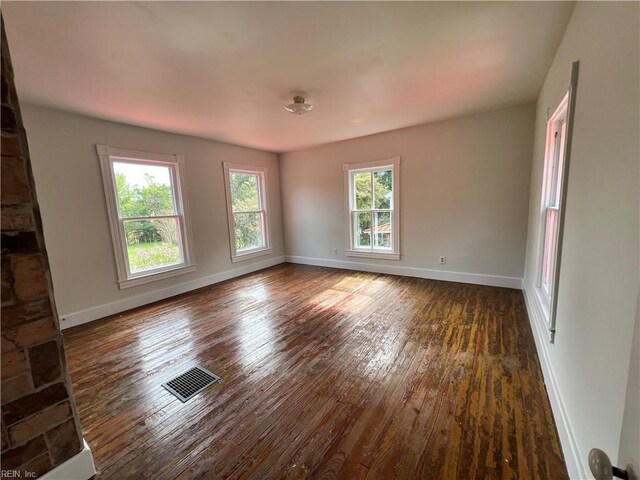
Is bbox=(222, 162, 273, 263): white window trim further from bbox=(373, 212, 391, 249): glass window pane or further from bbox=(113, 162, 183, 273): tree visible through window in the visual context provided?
bbox=(373, 212, 391, 249): glass window pane

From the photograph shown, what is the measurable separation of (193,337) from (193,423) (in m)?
1.25

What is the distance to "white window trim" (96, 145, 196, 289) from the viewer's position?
3.45m

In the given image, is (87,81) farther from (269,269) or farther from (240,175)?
(269,269)

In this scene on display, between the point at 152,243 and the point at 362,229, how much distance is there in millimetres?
3567

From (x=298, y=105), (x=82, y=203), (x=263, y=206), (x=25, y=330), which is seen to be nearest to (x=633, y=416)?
(x=25, y=330)

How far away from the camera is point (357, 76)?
97.9 inches

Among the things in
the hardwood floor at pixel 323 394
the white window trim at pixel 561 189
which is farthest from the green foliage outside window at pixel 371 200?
the white window trim at pixel 561 189

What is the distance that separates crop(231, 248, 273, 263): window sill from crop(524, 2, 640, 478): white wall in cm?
469

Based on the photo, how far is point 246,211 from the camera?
545 centimetres

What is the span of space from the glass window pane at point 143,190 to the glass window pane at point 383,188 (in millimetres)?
3440

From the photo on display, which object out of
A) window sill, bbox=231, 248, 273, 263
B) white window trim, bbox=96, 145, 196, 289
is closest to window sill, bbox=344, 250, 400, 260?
window sill, bbox=231, 248, 273, 263

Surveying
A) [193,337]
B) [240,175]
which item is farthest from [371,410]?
[240,175]

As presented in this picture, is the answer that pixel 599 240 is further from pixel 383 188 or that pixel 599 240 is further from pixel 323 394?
pixel 383 188

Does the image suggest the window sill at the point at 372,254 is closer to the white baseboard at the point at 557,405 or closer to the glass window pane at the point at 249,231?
the glass window pane at the point at 249,231
